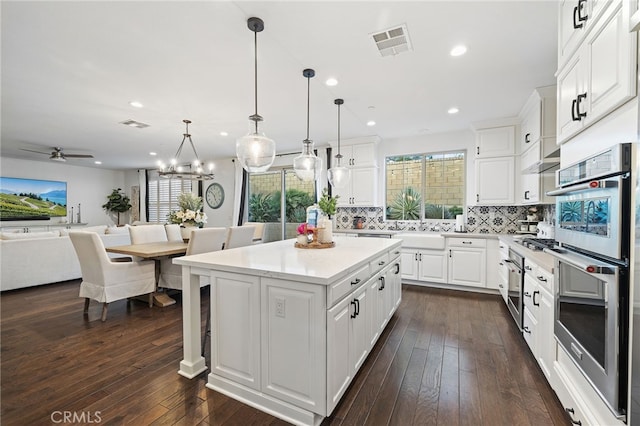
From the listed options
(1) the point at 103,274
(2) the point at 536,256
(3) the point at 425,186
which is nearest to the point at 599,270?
(2) the point at 536,256

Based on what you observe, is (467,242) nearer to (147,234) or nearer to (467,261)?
(467,261)

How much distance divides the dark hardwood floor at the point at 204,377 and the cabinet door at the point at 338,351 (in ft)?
0.51

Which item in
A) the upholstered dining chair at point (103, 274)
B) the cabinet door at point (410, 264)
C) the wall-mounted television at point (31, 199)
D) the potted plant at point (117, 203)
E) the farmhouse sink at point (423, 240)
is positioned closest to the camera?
the upholstered dining chair at point (103, 274)

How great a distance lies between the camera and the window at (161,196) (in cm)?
850

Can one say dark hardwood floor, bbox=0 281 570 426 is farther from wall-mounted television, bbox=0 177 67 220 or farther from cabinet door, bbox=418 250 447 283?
wall-mounted television, bbox=0 177 67 220

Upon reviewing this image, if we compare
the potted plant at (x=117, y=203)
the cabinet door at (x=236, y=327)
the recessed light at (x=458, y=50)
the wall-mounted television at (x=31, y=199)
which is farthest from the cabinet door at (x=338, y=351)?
the potted plant at (x=117, y=203)

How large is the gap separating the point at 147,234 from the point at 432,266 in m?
4.70

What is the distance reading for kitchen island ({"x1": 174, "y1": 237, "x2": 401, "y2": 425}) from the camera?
1564mm

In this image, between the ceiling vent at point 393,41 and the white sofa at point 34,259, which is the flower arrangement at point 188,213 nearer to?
the white sofa at point 34,259

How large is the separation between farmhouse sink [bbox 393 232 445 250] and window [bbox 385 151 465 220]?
2.26 ft

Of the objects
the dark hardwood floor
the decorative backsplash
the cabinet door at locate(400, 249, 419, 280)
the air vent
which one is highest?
the air vent

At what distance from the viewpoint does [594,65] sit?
141 centimetres

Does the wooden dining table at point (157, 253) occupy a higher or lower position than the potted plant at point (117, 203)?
lower

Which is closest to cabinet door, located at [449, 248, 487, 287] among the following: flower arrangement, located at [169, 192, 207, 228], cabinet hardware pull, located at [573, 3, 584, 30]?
cabinet hardware pull, located at [573, 3, 584, 30]
